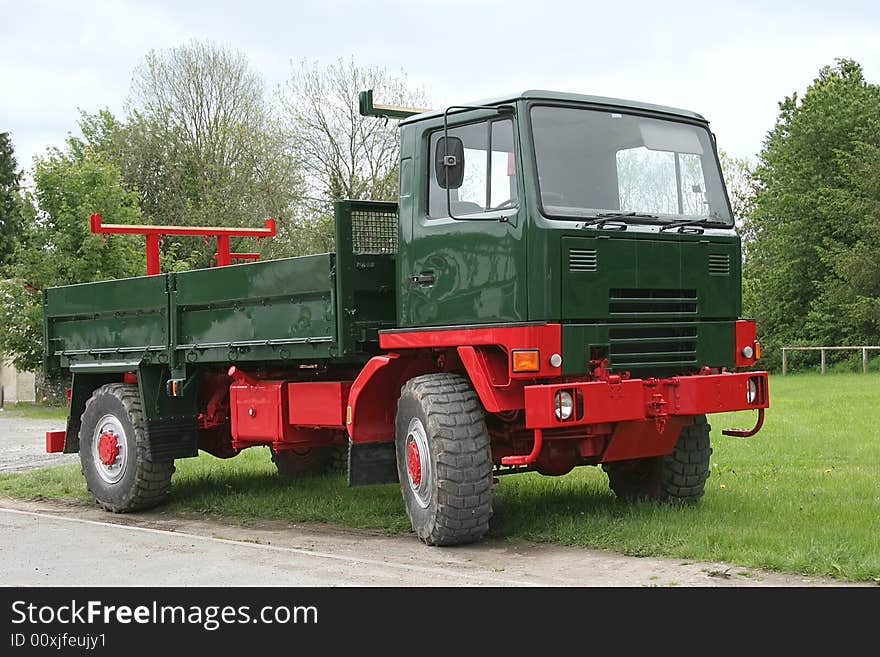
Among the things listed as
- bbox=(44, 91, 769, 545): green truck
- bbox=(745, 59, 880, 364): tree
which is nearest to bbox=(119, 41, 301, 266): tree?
bbox=(745, 59, 880, 364): tree

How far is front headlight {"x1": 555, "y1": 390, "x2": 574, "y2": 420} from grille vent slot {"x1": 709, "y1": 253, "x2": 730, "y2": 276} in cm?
163

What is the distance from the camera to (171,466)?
11.4 m

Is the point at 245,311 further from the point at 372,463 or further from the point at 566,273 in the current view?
the point at 566,273

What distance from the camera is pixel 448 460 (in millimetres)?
8234

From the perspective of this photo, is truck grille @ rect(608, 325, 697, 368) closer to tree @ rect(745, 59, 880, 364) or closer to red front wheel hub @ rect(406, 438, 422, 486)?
red front wheel hub @ rect(406, 438, 422, 486)

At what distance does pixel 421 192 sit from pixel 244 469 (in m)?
6.29

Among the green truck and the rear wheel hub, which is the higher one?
the green truck

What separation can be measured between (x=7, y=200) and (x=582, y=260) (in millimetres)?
53819

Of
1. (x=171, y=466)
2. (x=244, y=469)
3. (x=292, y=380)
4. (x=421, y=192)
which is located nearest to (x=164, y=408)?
(x=171, y=466)

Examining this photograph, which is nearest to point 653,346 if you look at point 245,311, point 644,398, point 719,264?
point 644,398

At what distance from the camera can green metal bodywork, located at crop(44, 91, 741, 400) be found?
8.09 m

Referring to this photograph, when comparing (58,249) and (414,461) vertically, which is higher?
(58,249)

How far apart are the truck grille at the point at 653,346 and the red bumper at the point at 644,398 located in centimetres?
20

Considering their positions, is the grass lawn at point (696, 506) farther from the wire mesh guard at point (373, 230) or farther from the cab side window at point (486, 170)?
the cab side window at point (486, 170)
